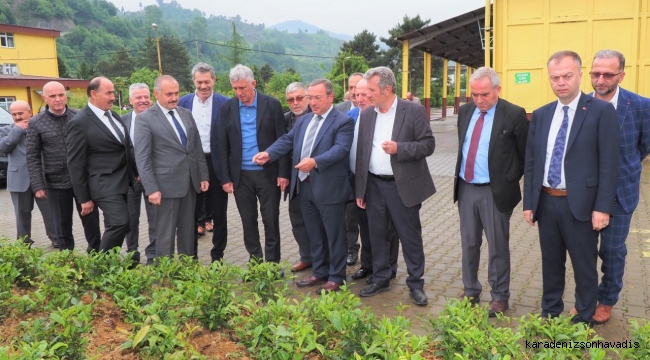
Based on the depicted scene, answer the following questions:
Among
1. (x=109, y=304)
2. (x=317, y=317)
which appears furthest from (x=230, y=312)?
(x=109, y=304)

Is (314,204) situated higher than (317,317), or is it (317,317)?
(314,204)

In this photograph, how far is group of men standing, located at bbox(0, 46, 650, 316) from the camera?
3.92 meters

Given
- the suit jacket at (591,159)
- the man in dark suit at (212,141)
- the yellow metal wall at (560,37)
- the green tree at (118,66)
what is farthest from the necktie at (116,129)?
the green tree at (118,66)

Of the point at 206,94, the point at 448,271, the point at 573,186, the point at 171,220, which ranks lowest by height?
the point at 448,271

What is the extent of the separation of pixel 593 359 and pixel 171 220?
12.5 feet

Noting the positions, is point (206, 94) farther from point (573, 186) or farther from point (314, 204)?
point (573, 186)

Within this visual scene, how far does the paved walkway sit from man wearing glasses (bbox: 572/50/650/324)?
22.4 inches

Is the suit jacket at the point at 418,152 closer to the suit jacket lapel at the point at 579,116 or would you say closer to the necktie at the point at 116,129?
the suit jacket lapel at the point at 579,116

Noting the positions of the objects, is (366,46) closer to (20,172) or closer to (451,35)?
(451,35)

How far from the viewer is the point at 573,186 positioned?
3.81 meters

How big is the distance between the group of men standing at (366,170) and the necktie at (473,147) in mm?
12

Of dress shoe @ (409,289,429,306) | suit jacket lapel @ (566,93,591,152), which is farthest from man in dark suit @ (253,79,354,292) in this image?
suit jacket lapel @ (566,93,591,152)

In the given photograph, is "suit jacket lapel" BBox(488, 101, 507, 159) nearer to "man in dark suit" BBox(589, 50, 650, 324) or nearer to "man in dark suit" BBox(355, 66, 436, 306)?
"man in dark suit" BBox(355, 66, 436, 306)

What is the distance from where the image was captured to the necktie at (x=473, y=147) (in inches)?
174
